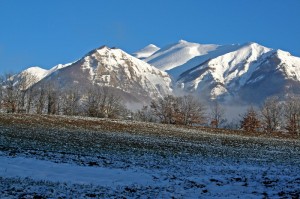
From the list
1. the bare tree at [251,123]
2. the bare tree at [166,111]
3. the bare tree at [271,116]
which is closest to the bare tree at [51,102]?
the bare tree at [166,111]

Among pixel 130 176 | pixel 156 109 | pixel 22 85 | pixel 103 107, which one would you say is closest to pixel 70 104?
pixel 103 107

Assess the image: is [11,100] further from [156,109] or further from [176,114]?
[176,114]

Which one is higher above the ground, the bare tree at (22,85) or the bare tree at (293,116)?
the bare tree at (22,85)

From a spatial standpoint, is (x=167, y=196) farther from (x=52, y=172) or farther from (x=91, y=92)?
(x=91, y=92)

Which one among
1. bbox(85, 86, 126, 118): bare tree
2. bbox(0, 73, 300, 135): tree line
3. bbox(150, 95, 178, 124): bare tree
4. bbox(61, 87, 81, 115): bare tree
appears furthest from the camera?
bbox(61, 87, 81, 115): bare tree

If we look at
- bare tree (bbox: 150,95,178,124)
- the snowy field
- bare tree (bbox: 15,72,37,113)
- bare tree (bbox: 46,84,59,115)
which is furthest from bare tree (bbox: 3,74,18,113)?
the snowy field

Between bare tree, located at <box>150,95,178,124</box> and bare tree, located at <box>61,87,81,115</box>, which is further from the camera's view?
bare tree, located at <box>61,87,81,115</box>

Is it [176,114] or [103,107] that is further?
[103,107]

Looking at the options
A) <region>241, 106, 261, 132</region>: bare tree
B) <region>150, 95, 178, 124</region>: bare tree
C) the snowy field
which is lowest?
the snowy field

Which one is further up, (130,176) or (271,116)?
(271,116)

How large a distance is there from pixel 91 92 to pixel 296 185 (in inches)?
5575

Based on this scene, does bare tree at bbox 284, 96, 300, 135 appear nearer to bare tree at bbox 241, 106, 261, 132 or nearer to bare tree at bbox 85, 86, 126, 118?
bare tree at bbox 241, 106, 261, 132

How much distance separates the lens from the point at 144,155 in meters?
34.1

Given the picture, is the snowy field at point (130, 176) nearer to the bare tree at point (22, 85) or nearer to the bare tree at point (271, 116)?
the bare tree at point (22, 85)
